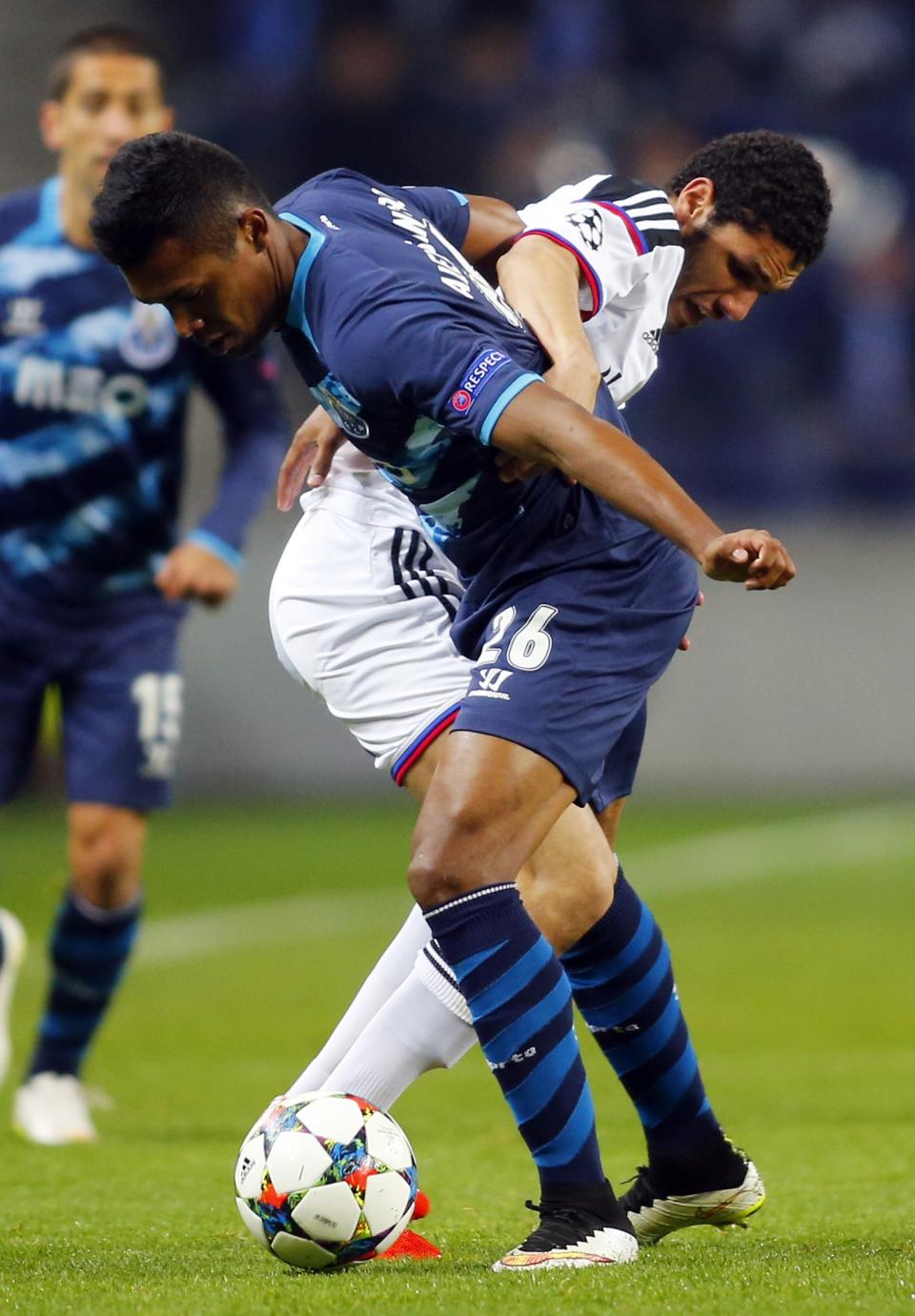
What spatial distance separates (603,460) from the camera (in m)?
2.93

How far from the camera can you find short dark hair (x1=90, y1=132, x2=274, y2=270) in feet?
10.1

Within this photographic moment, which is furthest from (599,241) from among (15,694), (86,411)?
(15,694)

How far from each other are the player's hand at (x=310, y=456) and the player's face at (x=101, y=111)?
1469mm

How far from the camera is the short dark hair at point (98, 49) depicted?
5328 mm


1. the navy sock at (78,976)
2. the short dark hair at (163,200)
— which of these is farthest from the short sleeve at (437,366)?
the navy sock at (78,976)

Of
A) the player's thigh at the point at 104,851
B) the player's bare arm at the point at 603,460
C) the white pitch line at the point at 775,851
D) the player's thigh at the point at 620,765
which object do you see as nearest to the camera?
the player's bare arm at the point at 603,460

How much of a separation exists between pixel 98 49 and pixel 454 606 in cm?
227

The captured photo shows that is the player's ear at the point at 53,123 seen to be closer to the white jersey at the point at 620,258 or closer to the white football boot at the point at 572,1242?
the white jersey at the point at 620,258

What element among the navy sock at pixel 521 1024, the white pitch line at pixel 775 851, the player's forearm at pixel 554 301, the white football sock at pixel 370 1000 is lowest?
the white pitch line at pixel 775 851

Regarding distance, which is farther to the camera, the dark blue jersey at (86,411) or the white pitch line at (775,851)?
the white pitch line at (775,851)

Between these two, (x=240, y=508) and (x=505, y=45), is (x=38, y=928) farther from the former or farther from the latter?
(x=505, y=45)

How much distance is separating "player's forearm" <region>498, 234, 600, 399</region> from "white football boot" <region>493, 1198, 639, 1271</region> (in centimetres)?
122

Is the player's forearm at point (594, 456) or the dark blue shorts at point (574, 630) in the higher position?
the player's forearm at point (594, 456)

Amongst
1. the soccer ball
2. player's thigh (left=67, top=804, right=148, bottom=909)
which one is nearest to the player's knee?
the soccer ball
